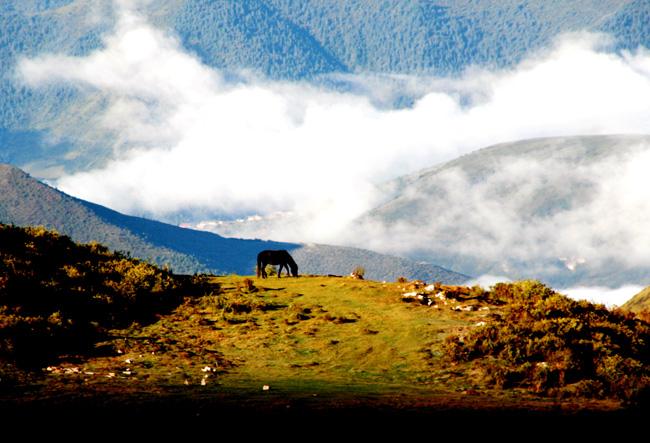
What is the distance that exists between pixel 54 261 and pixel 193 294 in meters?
7.17

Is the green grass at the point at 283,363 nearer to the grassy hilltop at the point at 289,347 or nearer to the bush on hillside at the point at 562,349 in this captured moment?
the grassy hilltop at the point at 289,347

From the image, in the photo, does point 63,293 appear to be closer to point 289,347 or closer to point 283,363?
point 289,347

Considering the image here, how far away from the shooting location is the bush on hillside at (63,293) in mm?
20969

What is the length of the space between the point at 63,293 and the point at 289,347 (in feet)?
35.3

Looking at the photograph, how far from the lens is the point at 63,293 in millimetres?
25688

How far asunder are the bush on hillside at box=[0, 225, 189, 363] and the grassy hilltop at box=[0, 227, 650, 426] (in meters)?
0.08

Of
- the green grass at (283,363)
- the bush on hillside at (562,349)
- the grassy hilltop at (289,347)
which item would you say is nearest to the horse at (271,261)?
the grassy hilltop at (289,347)

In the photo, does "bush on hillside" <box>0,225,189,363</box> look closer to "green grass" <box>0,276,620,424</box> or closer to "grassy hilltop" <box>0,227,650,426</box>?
"grassy hilltop" <box>0,227,650,426</box>

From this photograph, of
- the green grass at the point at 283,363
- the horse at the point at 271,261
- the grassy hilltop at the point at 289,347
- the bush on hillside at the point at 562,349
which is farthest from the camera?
the horse at the point at 271,261

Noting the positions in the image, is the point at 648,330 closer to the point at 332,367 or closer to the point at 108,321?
the point at 332,367

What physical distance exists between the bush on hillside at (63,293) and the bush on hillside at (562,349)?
14287 millimetres

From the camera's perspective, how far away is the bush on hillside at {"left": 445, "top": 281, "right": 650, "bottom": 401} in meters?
18.5

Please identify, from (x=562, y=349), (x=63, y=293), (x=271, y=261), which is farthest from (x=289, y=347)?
(x=271, y=261)

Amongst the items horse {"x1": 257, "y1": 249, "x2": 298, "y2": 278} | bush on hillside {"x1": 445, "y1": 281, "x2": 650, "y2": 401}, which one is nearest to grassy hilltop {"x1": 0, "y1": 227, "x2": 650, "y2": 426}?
bush on hillside {"x1": 445, "y1": 281, "x2": 650, "y2": 401}
